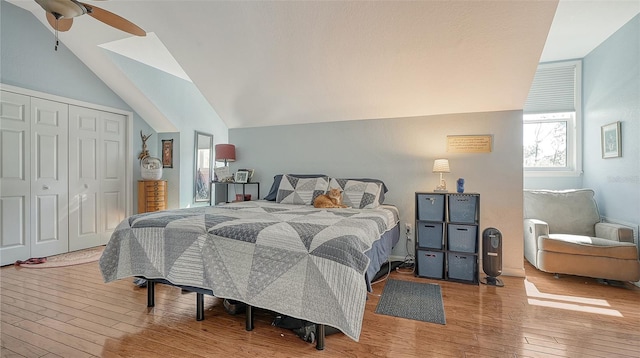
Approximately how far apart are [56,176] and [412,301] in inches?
176

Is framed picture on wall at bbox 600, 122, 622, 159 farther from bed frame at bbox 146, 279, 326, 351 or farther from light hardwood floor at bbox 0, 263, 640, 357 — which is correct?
bed frame at bbox 146, 279, 326, 351

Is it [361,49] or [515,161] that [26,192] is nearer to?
[361,49]

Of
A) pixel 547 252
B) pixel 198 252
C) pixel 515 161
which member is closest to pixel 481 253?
pixel 547 252

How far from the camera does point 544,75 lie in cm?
403

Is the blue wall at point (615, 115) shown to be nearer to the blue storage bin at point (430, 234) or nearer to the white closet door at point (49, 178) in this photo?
the blue storage bin at point (430, 234)

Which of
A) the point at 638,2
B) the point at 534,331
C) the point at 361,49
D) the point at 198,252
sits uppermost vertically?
the point at 638,2

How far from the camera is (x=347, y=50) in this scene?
2.80 metres

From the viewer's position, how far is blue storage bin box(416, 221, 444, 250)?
2.95 meters

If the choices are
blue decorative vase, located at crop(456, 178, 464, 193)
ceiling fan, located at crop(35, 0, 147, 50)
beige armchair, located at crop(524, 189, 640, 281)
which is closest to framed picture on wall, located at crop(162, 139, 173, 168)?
ceiling fan, located at crop(35, 0, 147, 50)

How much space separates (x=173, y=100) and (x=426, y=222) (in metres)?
4.36

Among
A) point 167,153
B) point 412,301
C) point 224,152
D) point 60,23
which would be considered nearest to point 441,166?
point 412,301

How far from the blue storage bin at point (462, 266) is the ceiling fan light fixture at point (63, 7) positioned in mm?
3594

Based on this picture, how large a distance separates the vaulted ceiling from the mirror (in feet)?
5.52

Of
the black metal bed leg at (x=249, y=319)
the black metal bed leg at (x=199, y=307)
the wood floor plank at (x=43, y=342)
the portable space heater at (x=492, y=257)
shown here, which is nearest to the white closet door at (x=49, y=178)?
the wood floor plank at (x=43, y=342)
